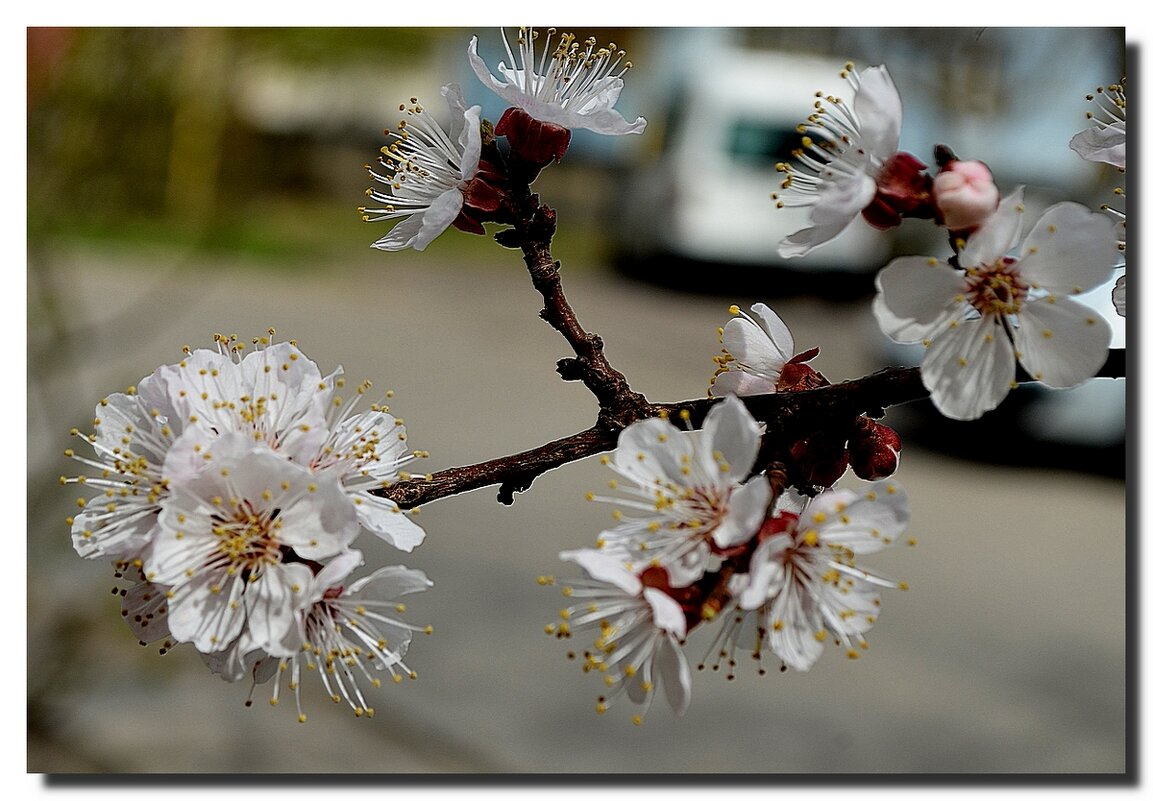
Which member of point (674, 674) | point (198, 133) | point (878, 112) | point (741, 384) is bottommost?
point (674, 674)

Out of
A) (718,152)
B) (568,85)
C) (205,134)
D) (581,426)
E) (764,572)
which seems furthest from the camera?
(718,152)

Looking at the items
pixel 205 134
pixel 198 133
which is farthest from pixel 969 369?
pixel 205 134

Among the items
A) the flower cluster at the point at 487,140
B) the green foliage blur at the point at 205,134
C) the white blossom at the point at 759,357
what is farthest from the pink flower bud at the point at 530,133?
the green foliage blur at the point at 205,134

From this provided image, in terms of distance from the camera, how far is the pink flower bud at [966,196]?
486 millimetres

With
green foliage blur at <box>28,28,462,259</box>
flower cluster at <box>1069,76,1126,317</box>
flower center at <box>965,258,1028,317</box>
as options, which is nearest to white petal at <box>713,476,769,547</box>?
flower center at <box>965,258,1028,317</box>

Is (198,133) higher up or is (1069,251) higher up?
(198,133)

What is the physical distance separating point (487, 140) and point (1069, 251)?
0.28 meters

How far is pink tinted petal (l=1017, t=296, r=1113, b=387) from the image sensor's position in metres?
0.49

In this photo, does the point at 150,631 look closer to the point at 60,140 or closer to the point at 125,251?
the point at 60,140

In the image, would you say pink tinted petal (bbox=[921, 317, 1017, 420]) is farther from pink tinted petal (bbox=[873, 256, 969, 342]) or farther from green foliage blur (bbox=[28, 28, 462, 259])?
green foliage blur (bbox=[28, 28, 462, 259])

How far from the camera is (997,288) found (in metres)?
0.50

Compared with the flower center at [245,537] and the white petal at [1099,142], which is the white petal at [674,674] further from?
the white petal at [1099,142]

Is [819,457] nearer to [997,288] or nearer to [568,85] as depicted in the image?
[997,288]

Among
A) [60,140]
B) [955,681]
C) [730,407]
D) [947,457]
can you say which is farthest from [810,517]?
[947,457]
